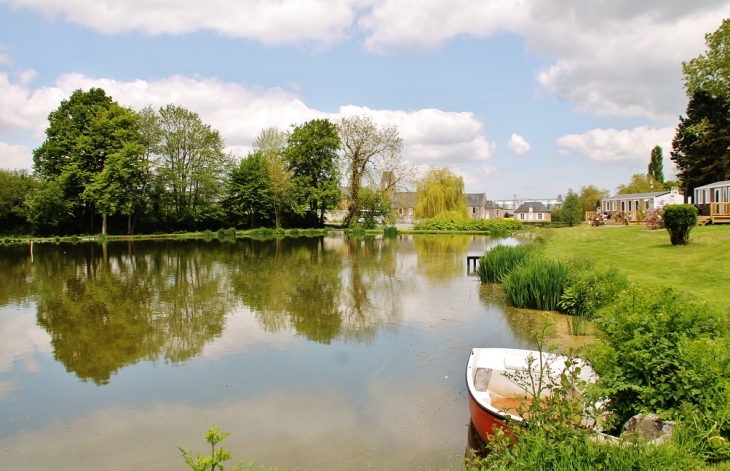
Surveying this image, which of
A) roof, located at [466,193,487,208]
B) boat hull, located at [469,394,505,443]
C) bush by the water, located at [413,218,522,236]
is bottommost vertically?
boat hull, located at [469,394,505,443]

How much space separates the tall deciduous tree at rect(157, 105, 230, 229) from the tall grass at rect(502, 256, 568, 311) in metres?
38.0

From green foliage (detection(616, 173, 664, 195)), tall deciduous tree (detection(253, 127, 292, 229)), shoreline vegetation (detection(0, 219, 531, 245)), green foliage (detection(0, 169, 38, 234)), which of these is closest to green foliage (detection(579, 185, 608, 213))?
green foliage (detection(616, 173, 664, 195))

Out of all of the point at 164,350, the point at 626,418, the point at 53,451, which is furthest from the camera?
the point at 164,350

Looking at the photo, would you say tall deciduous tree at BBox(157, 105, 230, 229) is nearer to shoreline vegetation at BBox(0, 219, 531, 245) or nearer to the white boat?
shoreline vegetation at BBox(0, 219, 531, 245)

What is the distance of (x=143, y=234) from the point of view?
4500cm

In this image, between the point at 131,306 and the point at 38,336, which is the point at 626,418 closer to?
the point at 38,336

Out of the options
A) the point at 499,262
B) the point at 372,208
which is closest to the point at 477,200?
the point at 372,208

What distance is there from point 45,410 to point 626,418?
7083mm

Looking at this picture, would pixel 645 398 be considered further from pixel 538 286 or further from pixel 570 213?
pixel 570 213

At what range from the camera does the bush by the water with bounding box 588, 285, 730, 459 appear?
3914 millimetres

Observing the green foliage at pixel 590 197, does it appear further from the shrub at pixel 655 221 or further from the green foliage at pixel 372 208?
the shrub at pixel 655 221

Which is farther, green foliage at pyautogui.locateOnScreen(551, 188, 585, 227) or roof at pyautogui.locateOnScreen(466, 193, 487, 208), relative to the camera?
roof at pyautogui.locateOnScreen(466, 193, 487, 208)

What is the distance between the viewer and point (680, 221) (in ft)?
55.7

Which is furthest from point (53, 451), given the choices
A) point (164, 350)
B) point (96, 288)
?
point (96, 288)
